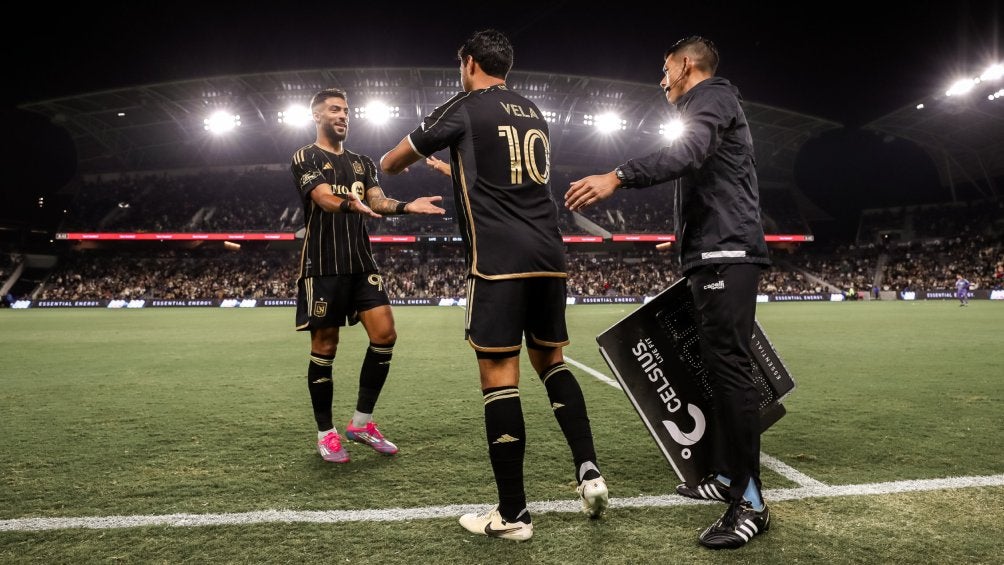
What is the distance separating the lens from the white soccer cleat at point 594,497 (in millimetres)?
2426

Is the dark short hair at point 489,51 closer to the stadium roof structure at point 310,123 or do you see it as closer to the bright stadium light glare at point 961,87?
the stadium roof structure at point 310,123

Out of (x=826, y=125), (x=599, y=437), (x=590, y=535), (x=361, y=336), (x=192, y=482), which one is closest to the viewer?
(x=590, y=535)

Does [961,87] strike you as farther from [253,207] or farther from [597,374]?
[253,207]

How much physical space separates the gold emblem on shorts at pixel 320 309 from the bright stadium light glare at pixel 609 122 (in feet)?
123

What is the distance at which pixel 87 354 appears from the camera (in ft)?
31.0

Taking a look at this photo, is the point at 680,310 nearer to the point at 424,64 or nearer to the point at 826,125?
the point at 424,64

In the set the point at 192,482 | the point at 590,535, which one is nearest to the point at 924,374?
the point at 590,535

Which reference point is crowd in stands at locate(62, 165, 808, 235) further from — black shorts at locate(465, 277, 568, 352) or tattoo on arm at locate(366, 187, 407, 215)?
black shorts at locate(465, 277, 568, 352)

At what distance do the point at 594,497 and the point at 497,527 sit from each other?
437 millimetres

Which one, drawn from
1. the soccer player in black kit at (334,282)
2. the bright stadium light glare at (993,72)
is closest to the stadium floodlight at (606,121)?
the bright stadium light glare at (993,72)

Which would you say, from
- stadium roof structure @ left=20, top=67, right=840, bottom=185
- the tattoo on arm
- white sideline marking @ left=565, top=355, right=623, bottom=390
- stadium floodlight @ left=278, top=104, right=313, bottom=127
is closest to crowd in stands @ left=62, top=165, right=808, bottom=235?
stadium roof structure @ left=20, top=67, right=840, bottom=185

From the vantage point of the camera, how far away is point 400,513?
2572 millimetres

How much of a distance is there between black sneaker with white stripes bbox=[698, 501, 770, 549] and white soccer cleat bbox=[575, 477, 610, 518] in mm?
408

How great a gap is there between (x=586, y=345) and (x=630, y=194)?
127ft
